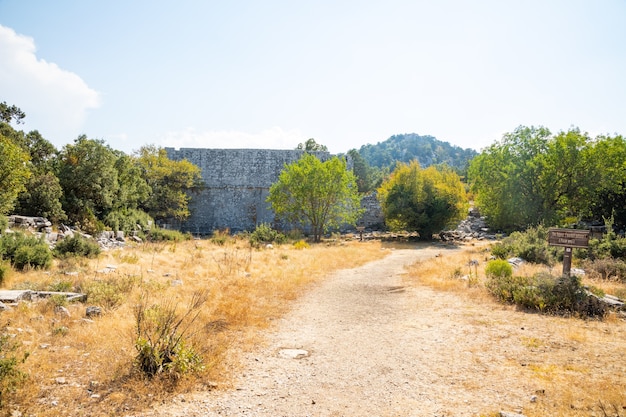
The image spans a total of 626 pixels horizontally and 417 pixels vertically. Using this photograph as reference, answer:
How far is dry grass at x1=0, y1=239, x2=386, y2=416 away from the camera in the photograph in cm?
404

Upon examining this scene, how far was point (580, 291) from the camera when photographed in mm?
7977

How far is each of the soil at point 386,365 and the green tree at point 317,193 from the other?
59.5 ft

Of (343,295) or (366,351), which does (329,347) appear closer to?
(366,351)

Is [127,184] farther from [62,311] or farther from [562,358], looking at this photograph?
[562,358]

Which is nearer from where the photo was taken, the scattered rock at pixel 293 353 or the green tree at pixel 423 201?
the scattered rock at pixel 293 353

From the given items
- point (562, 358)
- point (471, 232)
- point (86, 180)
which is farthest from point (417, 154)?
point (562, 358)

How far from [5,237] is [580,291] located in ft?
52.4

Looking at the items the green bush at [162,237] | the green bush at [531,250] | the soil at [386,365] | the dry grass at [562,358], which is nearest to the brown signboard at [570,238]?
the dry grass at [562,358]

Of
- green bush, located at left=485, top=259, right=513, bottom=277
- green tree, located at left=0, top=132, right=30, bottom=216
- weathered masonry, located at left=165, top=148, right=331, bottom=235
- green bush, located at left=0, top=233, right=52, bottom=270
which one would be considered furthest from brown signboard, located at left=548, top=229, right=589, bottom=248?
weathered masonry, located at left=165, top=148, right=331, bottom=235

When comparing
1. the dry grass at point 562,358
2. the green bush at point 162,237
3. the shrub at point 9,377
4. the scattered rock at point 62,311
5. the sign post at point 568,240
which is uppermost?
the sign post at point 568,240

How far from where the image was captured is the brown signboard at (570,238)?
8719 millimetres

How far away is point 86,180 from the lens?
20.5 m

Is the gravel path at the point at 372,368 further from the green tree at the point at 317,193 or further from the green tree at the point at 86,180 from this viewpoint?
the green tree at the point at 317,193

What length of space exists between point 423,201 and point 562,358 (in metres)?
22.7
